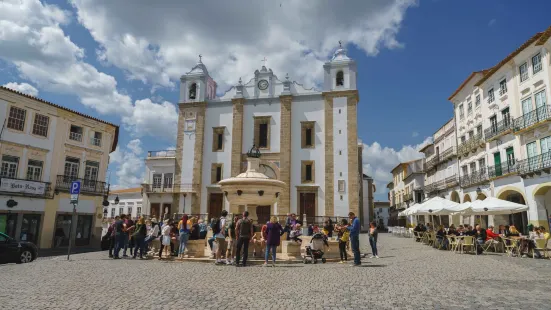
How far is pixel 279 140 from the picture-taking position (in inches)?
1319

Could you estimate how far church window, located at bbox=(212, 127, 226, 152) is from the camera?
34.9 m

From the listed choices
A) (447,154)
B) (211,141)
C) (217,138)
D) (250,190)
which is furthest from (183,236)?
(447,154)

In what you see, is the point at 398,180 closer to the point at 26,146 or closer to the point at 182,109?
the point at 182,109

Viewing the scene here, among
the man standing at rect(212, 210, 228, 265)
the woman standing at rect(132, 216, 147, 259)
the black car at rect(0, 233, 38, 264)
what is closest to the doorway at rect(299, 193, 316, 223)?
the woman standing at rect(132, 216, 147, 259)

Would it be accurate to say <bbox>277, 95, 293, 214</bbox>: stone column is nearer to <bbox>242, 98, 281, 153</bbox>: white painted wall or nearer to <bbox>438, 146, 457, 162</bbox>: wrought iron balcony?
<bbox>242, 98, 281, 153</bbox>: white painted wall

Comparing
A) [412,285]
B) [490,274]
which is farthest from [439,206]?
[412,285]

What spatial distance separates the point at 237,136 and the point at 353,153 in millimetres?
10490

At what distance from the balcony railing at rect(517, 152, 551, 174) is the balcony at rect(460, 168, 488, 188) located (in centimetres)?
422

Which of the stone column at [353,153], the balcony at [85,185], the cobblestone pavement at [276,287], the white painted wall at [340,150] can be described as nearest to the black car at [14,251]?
the cobblestone pavement at [276,287]

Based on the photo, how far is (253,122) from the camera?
114 feet

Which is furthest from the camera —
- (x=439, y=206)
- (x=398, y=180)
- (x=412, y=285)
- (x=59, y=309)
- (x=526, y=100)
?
(x=398, y=180)

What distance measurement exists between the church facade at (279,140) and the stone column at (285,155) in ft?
0.28

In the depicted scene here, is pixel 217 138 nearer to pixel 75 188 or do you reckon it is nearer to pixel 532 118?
pixel 75 188

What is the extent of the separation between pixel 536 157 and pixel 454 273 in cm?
1479
